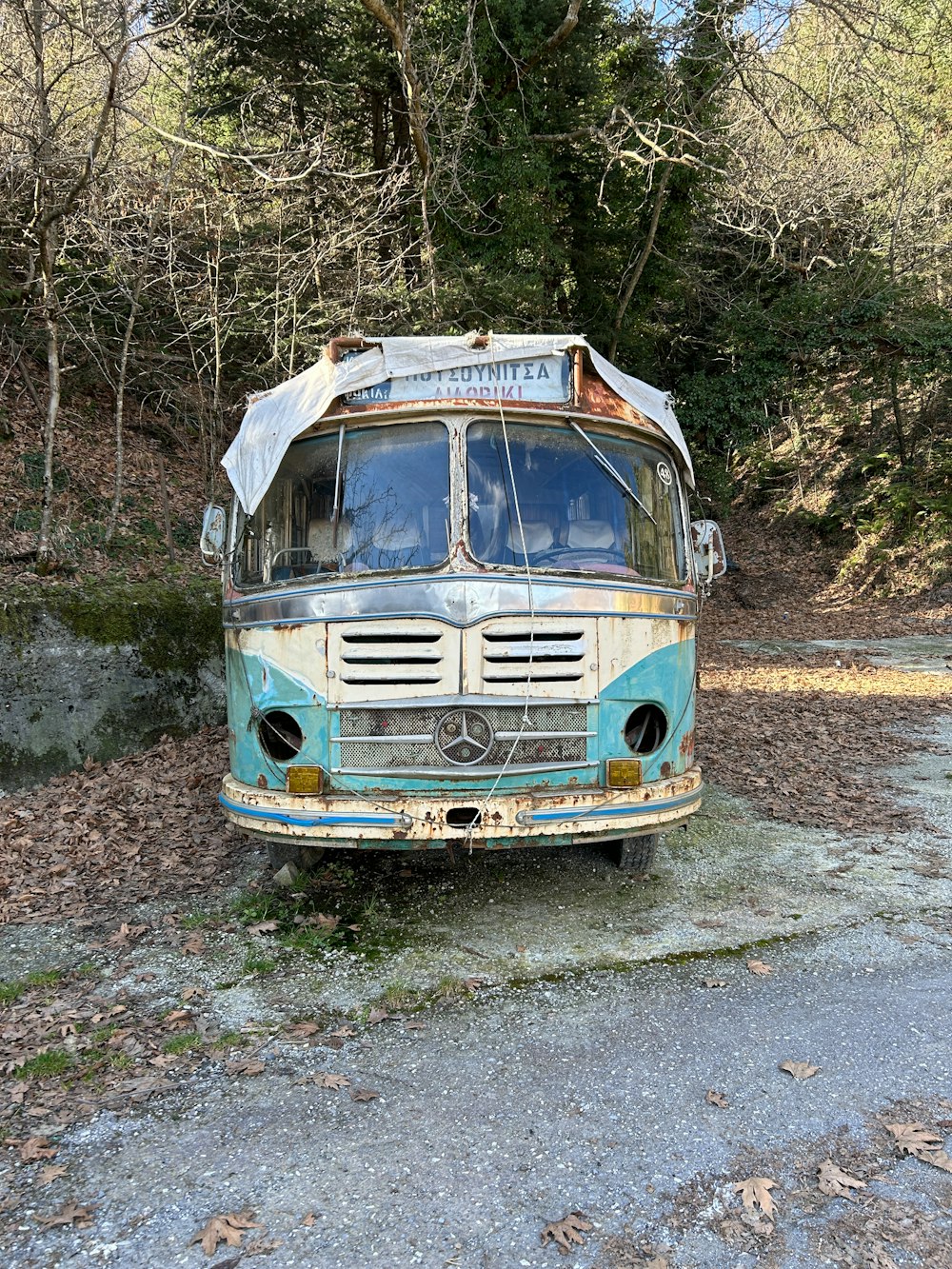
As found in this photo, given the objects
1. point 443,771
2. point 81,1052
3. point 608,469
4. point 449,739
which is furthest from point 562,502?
point 81,1052

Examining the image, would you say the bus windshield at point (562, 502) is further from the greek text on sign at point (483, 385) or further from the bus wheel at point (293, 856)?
the bus wheel at point (293, 856)

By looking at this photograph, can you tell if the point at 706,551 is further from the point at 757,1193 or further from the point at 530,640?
the point at 757,1193

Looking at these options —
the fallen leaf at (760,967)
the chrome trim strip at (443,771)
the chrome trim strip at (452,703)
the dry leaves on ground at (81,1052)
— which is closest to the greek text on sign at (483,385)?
the chrome trim strip at (452,703)

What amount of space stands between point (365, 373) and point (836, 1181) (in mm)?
4309

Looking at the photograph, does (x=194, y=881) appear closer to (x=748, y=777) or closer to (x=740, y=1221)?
(x=740, y=1221)

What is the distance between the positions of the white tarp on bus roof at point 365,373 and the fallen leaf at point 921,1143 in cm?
386

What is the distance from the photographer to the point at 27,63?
1035cm

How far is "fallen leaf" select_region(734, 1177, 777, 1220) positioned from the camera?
297cm

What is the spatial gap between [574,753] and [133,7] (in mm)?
9256

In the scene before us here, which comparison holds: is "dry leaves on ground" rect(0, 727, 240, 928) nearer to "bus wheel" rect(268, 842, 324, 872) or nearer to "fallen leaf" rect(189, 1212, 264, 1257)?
"bus wheel" rect(268, 842, 324, 872)

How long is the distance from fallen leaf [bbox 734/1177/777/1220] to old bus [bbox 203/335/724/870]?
2029 millimetres


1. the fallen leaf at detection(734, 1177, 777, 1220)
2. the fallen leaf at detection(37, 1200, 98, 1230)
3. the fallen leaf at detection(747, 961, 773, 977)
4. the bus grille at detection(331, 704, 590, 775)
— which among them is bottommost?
the fallen leaf at detection(37, 1200, 98, 1230)

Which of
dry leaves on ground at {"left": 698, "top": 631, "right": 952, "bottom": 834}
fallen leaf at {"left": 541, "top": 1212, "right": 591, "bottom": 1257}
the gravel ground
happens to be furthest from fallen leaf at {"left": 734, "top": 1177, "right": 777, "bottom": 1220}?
dry leaves on ground at {"left": 698, "top": 631, "right": 952, "bottom": 834}

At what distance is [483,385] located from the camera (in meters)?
5.36
